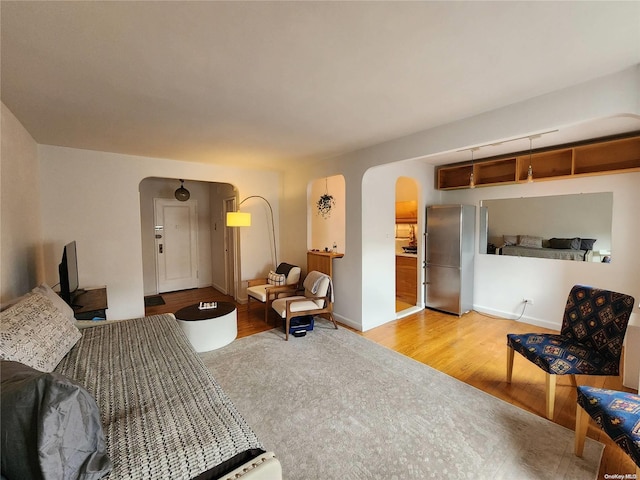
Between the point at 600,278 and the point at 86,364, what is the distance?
5115 millimetres

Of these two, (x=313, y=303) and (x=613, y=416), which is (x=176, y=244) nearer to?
(x=313, y=303)

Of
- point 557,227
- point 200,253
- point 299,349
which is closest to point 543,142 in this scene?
point 557,227

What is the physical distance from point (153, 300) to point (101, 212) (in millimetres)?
2283

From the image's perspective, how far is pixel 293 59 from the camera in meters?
1.63

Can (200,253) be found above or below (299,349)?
above

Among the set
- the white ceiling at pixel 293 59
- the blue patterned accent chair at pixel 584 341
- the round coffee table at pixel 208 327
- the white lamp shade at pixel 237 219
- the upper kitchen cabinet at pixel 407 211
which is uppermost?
the white ceiling at pixel 293 59

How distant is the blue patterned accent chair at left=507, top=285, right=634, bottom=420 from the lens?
6.52 ft

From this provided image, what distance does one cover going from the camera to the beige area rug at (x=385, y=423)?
5.44 feet

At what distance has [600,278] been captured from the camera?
10.8ft

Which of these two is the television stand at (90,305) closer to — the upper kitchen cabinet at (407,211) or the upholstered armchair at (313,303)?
the upholstered armchair at (313,303)

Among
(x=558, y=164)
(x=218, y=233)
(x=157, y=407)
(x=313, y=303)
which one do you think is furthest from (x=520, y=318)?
(x=218, y=233)

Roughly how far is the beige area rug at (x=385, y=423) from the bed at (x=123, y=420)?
2.44 ft

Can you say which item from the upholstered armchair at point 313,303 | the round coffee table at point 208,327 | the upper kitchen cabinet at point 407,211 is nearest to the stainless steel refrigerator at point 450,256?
the upper kitchen cabinet at point 407,211

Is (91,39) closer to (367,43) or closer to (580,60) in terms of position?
(367,43)
